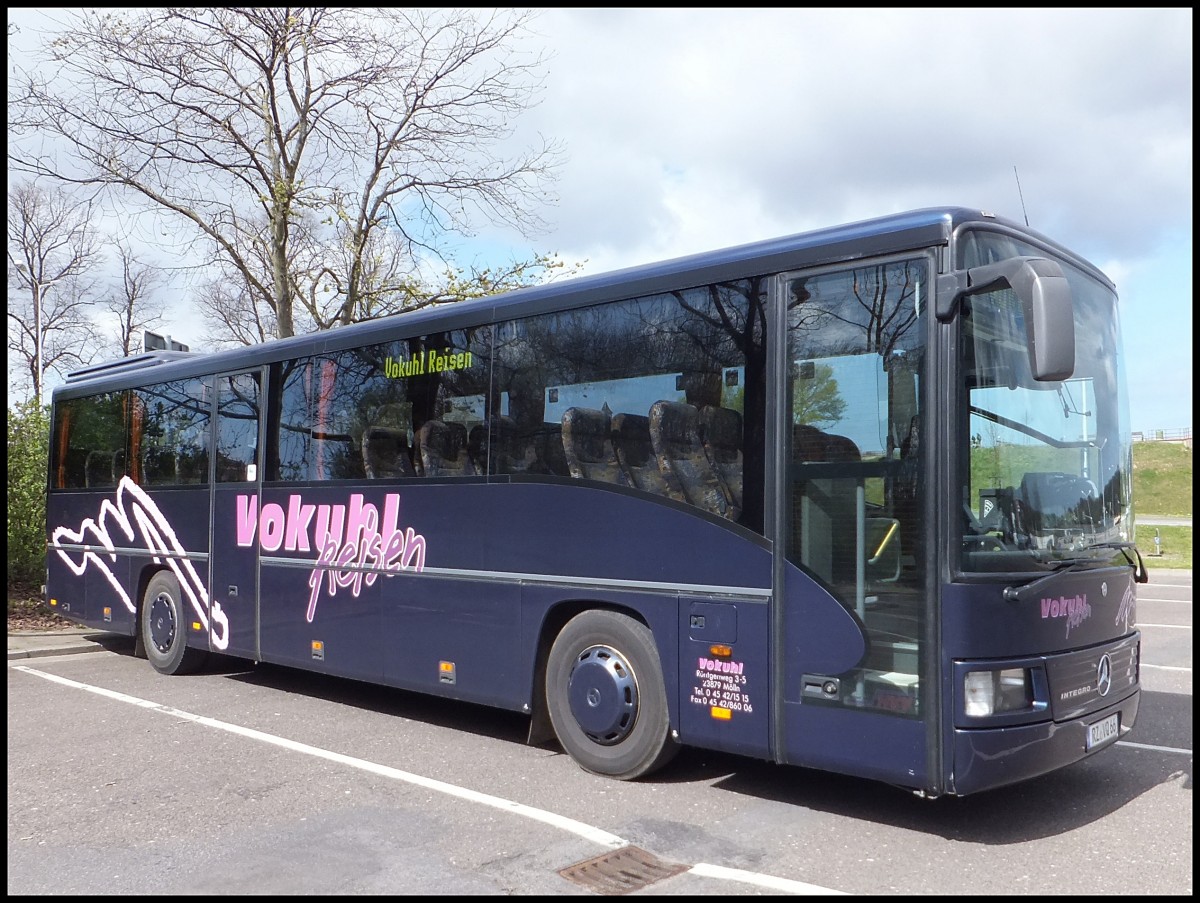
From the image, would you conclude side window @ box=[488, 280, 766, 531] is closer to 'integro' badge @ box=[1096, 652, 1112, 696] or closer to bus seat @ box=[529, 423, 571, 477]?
bus seat @ box=[529, 423, 571, 477]

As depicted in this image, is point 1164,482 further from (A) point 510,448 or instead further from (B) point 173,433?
(A) point 510,448

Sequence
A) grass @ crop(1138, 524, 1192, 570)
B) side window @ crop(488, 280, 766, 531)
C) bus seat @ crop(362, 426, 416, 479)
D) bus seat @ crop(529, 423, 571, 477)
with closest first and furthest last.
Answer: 1. side window @ crop(488, 280, 766, 531)
2. bus seat @ crop(529, 423, 571, 477)
3. bus seat @ crop(362, 426, 416, 479)
4. grass @ crop(1138, 524, 1192, 570)

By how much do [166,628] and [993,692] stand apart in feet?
28.0

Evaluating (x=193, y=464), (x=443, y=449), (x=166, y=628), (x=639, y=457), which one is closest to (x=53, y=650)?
(x=166, y=628)

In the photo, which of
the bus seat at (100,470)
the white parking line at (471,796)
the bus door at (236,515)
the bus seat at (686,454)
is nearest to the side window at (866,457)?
the bus seat at (686,454)

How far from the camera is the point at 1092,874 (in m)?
4.73

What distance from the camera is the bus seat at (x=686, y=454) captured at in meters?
6.01

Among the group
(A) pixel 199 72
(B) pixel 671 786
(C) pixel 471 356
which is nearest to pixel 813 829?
(B) pixel 671 786

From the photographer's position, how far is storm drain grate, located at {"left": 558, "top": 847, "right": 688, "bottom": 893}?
4.63 metres

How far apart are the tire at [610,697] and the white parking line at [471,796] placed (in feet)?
2.48

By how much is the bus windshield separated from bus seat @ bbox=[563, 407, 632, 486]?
212cm

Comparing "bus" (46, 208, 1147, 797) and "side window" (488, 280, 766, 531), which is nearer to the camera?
"bus" (46, 208, 1147, 797)

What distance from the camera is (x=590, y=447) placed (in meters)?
6.67

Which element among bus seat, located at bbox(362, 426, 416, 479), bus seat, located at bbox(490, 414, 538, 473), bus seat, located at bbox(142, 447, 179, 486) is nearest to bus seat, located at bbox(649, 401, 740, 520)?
bus seat, located at bbox(490, 414, 538, 473)
